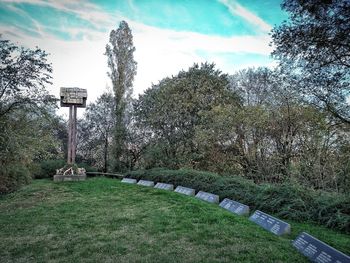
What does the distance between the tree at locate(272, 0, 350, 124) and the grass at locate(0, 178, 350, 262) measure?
3519 millimetres

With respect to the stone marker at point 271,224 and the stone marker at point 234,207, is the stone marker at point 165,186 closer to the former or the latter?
the stone marker at point 234,207

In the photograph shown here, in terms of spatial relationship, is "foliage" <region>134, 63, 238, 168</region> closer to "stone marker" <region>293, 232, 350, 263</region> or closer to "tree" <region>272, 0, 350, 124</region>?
"tree" <region>272, 0, 350, 124</region>

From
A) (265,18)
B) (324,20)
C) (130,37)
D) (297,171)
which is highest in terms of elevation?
(130,37)

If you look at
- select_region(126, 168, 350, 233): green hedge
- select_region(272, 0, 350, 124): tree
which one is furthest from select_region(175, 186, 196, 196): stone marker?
select_region(272, 0, 350, 124): tree

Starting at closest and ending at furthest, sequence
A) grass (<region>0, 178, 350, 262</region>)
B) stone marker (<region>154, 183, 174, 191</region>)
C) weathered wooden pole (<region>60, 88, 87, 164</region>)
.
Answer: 1. grass (<region>0, 178, 350, 262</region>)
2. stone marker (<region>154, 183, 174, 191</region>)
3. weathered wooden pole (<region>60, 88, 87, 164</region>)

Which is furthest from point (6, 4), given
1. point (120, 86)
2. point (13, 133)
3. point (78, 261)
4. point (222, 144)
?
point (120, 86)

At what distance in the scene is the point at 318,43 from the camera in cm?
604

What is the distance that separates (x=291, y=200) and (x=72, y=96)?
2002cm

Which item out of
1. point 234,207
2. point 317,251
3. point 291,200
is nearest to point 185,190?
point 234,207

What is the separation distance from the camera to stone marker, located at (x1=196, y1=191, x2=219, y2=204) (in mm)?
10541

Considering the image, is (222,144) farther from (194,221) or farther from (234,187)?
(194,221)

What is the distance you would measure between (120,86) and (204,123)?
1313 cm

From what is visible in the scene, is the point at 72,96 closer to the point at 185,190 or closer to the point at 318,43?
the point at 185,190

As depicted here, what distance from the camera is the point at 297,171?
973cm
